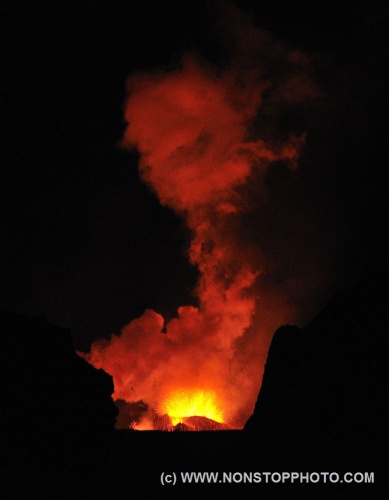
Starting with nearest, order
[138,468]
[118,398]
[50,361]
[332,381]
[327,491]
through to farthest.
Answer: [327,491] < [332,381] < [50,361] < [138,468] < [118,398]

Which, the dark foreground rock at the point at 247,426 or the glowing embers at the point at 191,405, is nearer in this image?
the dark foreground rock at the point at 247,426

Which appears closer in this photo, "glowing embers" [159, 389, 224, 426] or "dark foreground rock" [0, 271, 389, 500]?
"dark foreground rock" [0, 271, 389, 500]

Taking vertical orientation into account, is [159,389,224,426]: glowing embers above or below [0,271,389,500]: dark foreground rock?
above

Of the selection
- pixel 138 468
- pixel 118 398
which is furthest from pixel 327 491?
pixel 118 398

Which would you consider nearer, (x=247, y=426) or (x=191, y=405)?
(x=247, y=426)

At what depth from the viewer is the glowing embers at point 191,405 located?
1975 inches

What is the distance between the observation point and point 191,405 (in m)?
51.6

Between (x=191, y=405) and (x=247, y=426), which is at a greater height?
(x=191, y=405)

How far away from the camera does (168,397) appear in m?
52.5

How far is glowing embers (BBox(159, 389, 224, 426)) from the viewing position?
50156 millimetres

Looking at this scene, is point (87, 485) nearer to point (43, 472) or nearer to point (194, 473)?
point (43, 472)

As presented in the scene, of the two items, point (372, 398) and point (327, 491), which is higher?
point (372, 398)

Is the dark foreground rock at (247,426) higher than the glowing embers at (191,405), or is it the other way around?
the glowing embers at (191,405)

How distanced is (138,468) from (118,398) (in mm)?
33761
